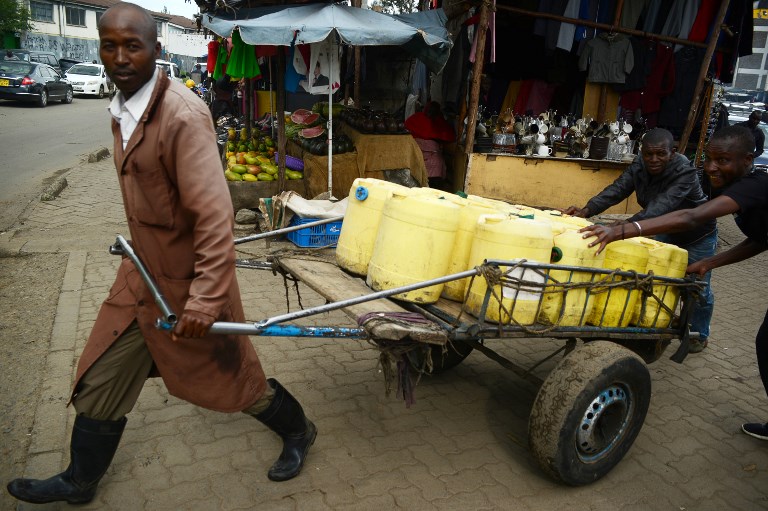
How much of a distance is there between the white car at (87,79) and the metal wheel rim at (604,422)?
2760 centimetres

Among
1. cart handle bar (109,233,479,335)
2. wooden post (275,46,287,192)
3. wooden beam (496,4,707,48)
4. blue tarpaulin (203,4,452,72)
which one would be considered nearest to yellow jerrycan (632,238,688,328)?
cart handle bar (109,233,479,335)

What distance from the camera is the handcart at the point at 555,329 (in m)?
2.27

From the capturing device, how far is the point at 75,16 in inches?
1673

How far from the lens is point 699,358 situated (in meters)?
4.60

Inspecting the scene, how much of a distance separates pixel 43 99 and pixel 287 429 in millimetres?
22401

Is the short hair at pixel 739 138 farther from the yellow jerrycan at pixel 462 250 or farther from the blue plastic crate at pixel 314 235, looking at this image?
the blue plastic crate at pixel 314 235

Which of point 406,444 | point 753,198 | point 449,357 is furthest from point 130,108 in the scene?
point 753,198

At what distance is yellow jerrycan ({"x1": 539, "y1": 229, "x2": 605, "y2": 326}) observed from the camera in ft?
8.65

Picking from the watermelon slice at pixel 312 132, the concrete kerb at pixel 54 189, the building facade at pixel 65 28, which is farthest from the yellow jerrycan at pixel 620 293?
the building facade at pixel 65 28

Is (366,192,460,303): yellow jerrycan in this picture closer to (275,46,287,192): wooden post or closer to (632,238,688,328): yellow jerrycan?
(632,238,688,328): yellow jerrycan

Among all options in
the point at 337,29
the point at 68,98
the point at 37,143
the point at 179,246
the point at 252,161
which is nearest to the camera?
the point at 179,246

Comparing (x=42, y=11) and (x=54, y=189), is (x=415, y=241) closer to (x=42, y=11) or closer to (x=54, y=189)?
(x=54, y=189)

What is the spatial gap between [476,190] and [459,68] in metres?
1.84

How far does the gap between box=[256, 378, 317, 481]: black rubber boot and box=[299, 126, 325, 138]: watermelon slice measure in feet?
18.5
